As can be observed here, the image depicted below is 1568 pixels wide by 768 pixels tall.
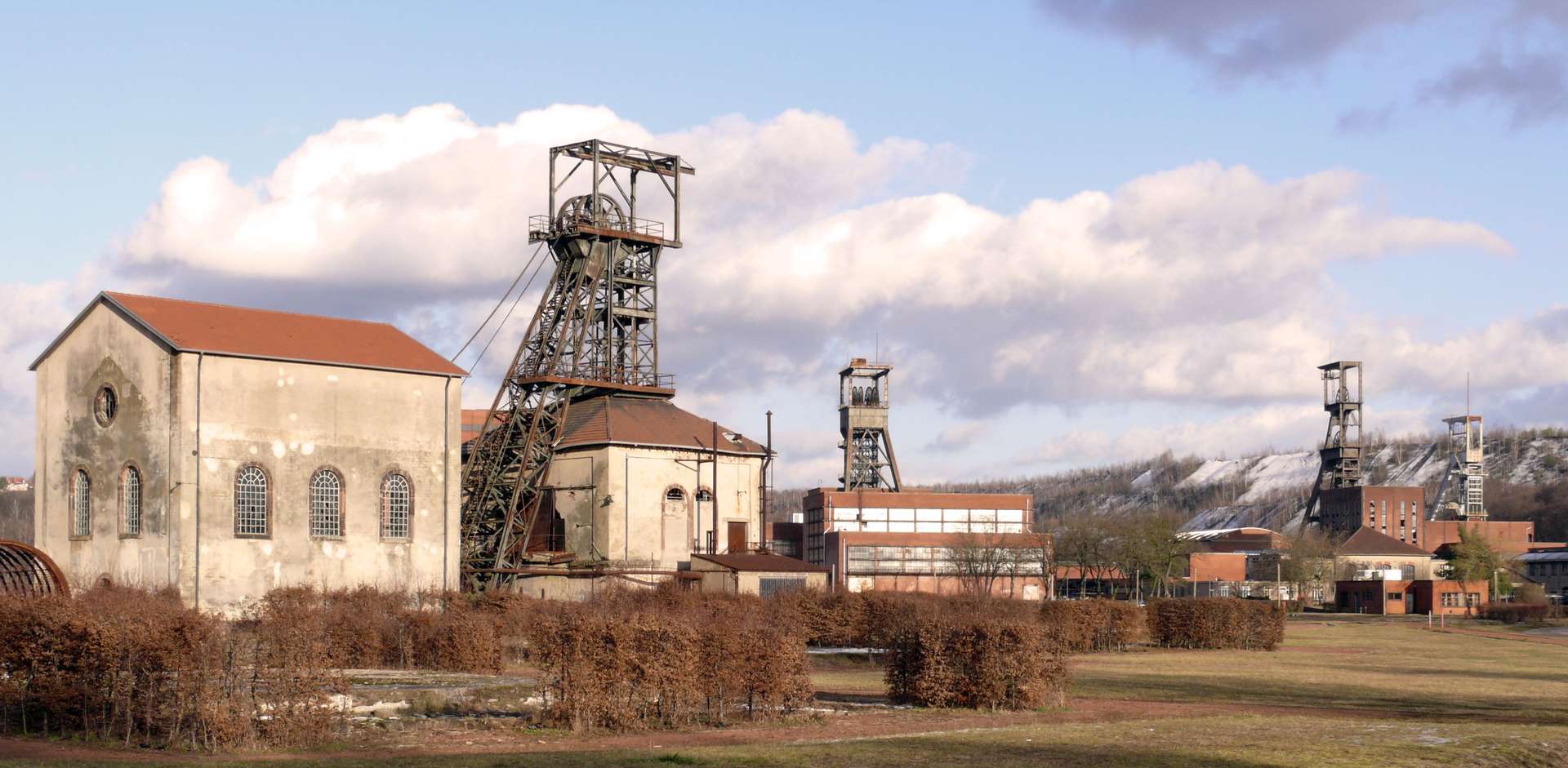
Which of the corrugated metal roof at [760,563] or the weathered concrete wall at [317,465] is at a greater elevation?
the weathered concrete wall at [317,465]

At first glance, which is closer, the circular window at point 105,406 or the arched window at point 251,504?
the arched window at point 251,504

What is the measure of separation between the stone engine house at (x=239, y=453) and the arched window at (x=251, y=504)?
5cm

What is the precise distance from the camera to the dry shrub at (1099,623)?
47.5m

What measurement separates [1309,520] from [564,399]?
102 meters

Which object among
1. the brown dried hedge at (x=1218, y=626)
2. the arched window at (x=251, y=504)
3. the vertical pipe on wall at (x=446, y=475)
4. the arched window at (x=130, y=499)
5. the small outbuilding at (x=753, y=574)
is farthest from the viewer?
the small outbuilding at (x=753, y=574)

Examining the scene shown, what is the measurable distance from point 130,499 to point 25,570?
23.8ft

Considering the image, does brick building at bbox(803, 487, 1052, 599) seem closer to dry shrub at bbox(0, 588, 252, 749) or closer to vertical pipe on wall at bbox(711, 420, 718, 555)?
vertical pipe on wall at bbox(711, 420, 718, 555)

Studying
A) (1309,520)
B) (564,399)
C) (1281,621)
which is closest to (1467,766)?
(1281,621)

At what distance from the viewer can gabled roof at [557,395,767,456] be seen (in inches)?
2670

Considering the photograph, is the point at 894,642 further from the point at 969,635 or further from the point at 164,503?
the point at 164,503

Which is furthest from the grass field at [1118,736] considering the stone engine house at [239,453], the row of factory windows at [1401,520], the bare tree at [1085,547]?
the row of factory windows at [1401,520]

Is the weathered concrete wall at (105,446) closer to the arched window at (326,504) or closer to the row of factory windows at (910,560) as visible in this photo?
the arched window at (326,504)

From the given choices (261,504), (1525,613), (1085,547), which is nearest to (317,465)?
(261,504)

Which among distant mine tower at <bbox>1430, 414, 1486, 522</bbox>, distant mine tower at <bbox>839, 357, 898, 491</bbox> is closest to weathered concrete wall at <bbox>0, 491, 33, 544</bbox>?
distant mine tower at <bbox>839, 357, 898, 491</bbox>
